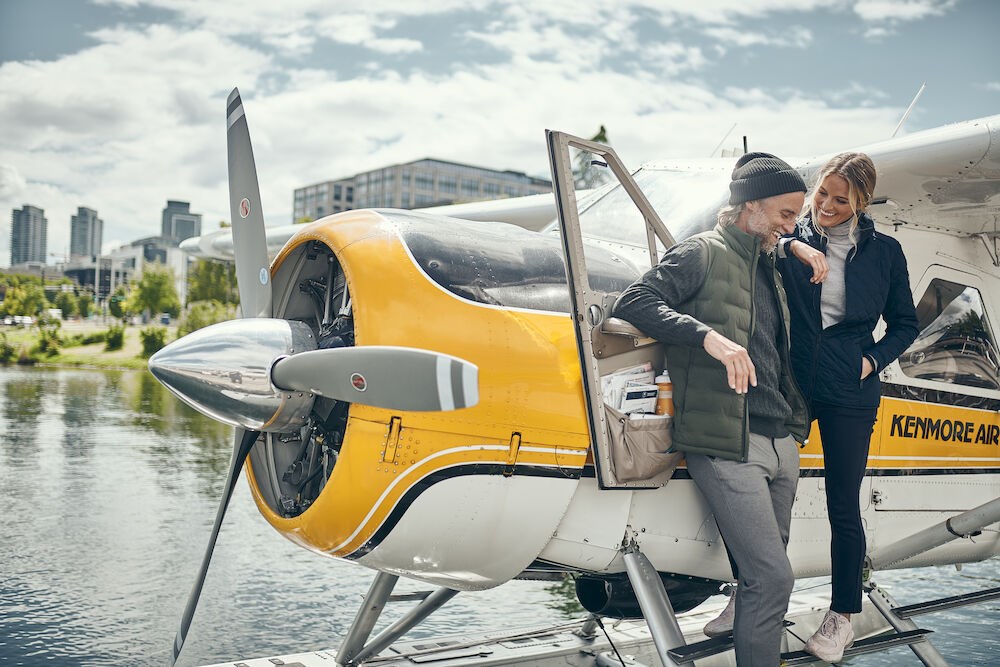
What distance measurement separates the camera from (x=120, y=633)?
604cm

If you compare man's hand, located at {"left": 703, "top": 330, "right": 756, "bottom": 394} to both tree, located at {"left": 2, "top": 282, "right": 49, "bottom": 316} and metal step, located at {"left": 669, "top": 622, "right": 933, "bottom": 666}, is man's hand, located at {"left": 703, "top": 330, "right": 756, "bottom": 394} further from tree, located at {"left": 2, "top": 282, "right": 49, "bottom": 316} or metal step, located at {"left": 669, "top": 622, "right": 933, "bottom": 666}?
tree, located at {"left": 2, "top": 282, "right": 49, "bottom": 316}

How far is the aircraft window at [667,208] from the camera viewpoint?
155 inches

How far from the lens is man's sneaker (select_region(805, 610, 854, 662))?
340 cm

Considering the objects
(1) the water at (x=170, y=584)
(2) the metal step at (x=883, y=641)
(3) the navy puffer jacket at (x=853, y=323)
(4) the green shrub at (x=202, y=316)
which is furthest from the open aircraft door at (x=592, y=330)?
(4) the green shrub at (x=202, y=316)

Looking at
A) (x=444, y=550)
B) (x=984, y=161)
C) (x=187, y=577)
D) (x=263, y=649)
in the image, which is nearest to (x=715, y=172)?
(x=984, y=161)

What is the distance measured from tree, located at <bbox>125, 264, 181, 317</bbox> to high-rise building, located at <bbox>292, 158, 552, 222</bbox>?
112 feet

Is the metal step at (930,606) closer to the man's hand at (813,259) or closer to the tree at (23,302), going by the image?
the man's hand at (813,259)

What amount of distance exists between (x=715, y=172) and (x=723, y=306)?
1461mm

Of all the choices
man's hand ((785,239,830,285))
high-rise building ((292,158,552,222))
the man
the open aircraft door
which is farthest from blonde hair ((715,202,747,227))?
high-rise building ((292,158,552,222))

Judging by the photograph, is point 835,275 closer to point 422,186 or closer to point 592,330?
point 592,330

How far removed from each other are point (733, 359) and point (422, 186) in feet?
A: 358

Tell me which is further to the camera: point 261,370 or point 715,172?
point 715,172

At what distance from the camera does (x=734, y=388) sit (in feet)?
9.49

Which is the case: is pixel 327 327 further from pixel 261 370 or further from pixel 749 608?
pixel 749 608
